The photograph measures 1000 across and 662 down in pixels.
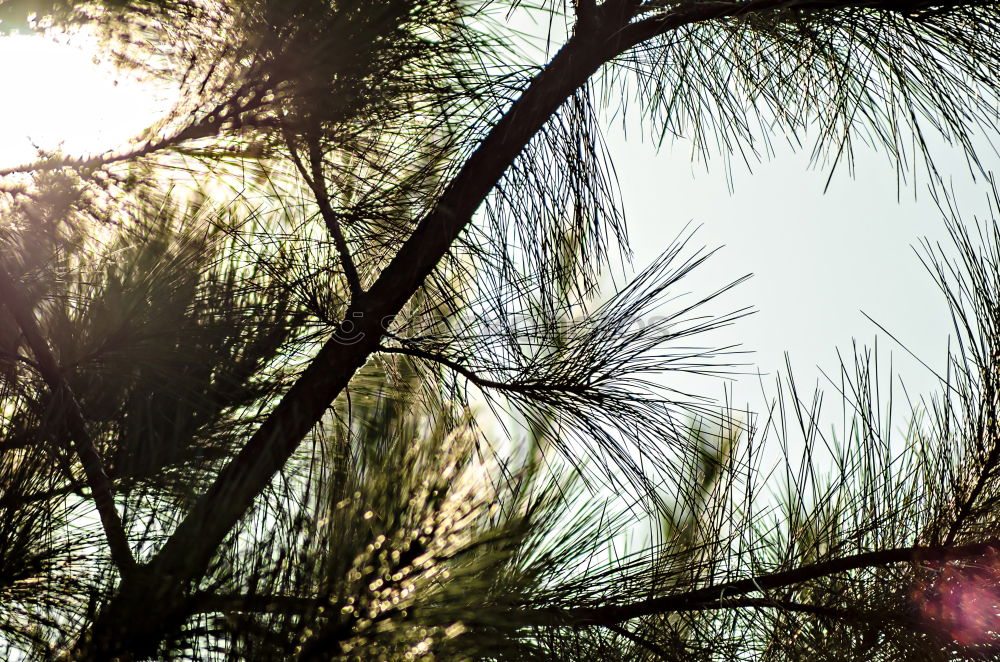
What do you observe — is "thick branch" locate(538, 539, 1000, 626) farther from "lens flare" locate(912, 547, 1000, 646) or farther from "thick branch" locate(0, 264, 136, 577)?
"thick branch" locate(0, 264, 136, 577)

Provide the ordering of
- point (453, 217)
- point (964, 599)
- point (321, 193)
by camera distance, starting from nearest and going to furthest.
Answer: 1. point (964, 599)
2. point (453, 217)
3. point (321, 193)

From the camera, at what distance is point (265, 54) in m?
0.85

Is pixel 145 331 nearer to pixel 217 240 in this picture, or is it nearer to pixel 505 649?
pixel 217 240

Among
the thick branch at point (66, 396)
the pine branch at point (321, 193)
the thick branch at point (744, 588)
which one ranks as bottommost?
the thick branch at point (66, 396)

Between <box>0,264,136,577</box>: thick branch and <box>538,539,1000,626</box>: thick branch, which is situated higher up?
<box>538,539,1000,626</box>: thick branch

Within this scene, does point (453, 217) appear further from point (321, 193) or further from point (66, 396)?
point (66, 396)

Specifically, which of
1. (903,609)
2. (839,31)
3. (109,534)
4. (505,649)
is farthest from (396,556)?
(839,31)

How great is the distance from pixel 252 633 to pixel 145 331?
39cm

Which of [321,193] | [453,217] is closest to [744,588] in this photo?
[453,217]

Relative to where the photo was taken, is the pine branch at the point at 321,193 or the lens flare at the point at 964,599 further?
the pine branch at the point at 321,193

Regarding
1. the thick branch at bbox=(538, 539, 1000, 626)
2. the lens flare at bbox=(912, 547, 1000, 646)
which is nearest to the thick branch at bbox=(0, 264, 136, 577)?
the thick branch at bbox=(538, 539, 1000, 626)

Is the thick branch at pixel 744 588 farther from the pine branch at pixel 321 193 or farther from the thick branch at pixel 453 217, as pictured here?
the pine branch at pixel 321 193

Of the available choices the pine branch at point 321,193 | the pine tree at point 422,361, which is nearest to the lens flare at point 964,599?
the pine tree at point 422,361

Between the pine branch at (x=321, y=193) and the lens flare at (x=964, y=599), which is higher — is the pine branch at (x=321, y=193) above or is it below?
above
